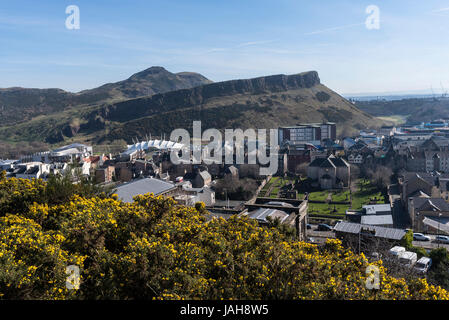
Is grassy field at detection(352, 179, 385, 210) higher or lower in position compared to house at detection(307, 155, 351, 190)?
lower

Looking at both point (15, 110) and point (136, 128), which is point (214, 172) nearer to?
point (136, 128)

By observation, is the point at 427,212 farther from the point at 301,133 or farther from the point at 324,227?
the point at 301,133

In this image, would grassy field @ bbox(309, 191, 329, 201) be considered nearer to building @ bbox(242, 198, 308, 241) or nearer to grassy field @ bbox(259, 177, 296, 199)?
grassy field @ bbox(259, 177, 296, 199)

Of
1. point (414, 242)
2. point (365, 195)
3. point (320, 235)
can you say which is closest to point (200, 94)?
point (365, 195)

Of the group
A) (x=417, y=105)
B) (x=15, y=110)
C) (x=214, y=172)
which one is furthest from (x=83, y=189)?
(x=417, y=105)

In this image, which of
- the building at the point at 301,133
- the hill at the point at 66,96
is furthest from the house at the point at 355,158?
the hill at the point at 66,96

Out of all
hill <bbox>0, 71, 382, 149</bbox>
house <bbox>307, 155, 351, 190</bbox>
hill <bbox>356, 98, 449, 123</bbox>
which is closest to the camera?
house <bbox>307, 155, 351, 190</bbox>

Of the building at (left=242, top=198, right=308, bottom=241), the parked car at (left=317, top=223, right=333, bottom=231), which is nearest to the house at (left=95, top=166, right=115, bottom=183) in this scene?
the parked car at (left=317, top=223, right=333, bottom=231)
